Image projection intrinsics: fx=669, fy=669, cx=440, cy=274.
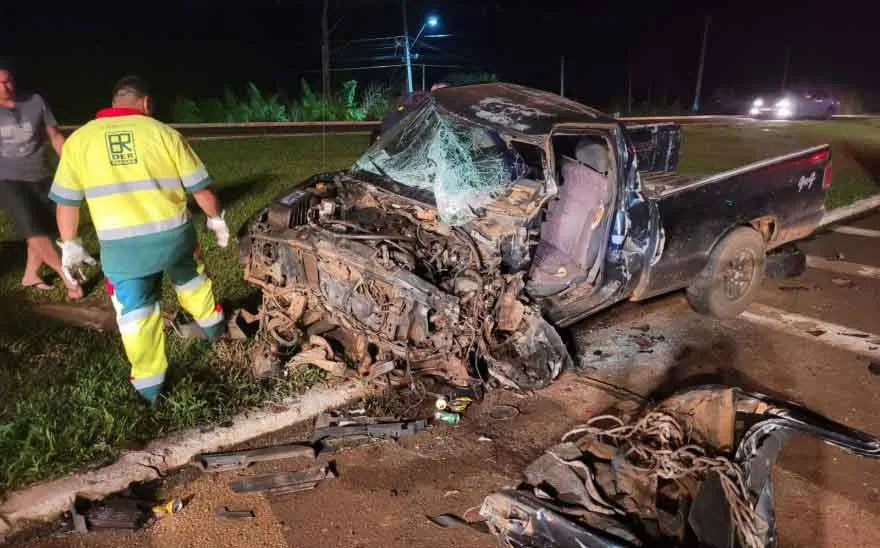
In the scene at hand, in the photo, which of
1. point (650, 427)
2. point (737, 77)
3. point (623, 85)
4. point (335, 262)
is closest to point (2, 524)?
point (335, 262)

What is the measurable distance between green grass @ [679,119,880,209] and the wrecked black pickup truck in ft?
19.5

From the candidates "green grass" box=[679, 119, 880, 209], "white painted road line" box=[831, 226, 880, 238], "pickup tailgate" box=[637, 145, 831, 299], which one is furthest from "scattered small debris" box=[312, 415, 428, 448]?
"green grass" box=[679, 119, 880, 209]

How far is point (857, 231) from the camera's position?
28.0ft

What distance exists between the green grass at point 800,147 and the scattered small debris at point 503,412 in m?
7.71

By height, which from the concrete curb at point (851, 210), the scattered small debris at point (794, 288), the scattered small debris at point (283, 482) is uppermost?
the concrete curb at point (851, 210)

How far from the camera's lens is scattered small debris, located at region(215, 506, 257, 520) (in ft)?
10.1

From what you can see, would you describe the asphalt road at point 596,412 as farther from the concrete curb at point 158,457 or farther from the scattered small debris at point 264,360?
the scattered small debris at point 264,360

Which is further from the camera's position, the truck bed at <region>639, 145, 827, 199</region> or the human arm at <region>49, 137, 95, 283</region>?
the truck bed at <region>639, 145, 827, 199</region>

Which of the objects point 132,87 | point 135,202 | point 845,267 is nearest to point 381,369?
point 135,202

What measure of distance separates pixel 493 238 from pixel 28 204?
381 cm

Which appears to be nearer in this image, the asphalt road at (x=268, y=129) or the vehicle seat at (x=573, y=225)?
the vehicle seat at (x=573, y=225)

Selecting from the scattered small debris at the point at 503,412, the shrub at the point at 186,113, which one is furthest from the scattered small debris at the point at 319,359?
the shrub at the point at 186,113

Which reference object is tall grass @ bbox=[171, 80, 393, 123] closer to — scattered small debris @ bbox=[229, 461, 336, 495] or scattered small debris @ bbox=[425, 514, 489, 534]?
scattered small debris @ bbox=[229, 461, 336, 495]

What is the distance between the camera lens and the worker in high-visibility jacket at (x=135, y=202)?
3424 mm
